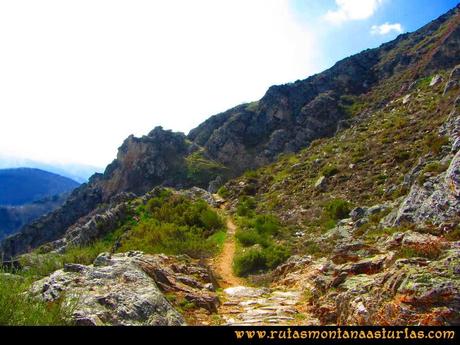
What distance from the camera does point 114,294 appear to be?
11.1 m

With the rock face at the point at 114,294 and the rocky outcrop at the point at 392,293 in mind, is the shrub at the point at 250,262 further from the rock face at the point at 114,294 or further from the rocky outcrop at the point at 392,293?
the rocky outcrop at the point at 392,293

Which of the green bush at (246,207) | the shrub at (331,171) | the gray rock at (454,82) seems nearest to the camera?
the shrub at (331,171)

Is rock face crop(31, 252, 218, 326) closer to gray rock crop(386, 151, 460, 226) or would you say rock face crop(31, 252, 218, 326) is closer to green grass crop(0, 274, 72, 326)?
green grass crop(0, 274, 72, 326)

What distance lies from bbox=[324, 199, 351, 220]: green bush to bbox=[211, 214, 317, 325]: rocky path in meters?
9.65

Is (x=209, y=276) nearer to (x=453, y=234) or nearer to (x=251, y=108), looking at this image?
(x=453, y=234)

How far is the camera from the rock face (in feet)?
32.8

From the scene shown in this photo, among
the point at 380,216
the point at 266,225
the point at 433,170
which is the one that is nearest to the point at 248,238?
the point at 266,225

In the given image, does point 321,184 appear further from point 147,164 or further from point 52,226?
point 52,226

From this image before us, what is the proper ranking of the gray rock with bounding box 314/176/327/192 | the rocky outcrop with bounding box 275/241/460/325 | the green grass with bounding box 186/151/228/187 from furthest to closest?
the green grass with bounding box 186/151/228/187
the gray rock with bounding box 314/176/327/192
the rocky outcrop with bounding box 275/241/460/325

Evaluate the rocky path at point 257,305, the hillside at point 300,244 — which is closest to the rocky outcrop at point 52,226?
the hillside at point 300,244

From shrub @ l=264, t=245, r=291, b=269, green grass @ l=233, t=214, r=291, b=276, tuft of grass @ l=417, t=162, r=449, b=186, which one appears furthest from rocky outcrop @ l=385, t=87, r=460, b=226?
green grass @ l=233, t=214, r=291, b=276

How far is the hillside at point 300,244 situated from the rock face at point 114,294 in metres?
0.05

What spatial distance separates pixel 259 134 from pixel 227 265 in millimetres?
66074

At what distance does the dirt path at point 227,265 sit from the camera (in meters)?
20.7
